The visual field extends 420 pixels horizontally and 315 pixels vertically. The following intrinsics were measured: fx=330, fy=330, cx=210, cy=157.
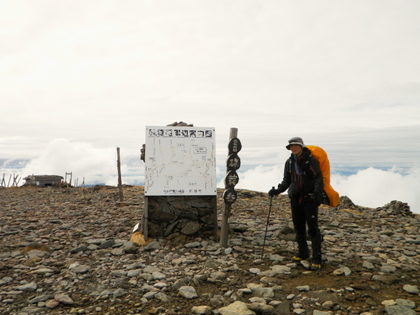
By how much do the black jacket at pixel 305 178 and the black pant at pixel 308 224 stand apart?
232 millimetres

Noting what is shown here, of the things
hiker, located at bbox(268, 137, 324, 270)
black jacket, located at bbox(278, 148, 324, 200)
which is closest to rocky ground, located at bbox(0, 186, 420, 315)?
hiker, located at bbox(268, 137, 324, 270)

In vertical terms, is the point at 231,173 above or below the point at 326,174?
above

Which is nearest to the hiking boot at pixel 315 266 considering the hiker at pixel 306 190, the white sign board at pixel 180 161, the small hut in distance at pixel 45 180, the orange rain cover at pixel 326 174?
the hiker at pixel 306 190

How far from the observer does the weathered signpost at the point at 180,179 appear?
11.0 m

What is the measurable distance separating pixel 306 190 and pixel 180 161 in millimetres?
4567

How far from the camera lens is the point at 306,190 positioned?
8.16 metres

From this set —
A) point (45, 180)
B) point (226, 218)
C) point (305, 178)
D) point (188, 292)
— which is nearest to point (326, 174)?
point (305, 178)

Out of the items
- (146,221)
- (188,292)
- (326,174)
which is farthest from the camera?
(146,221)

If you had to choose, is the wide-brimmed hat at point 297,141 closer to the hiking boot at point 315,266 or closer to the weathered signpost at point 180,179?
the hiking boot at point 315,266

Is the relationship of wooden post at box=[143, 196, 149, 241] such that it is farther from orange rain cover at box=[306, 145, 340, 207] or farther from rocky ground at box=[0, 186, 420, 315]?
orange rain cover at box=[306, 145, 340, 207]

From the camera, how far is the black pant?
812cm

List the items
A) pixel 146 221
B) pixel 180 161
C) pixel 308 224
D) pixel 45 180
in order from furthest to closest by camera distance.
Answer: pixel 45 180 < pixel 180 161 < pixel 146 221 < pixel 308 224

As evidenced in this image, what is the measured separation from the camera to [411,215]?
16703 mm

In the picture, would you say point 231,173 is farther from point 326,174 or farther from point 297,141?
point 326,174
